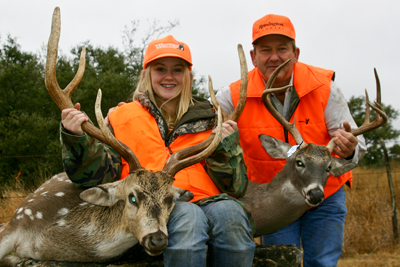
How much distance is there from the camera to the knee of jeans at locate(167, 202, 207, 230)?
8.77 ft

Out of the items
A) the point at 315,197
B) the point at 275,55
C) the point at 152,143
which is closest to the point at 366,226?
the point at 315,197

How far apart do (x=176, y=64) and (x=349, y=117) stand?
2054 millimetres

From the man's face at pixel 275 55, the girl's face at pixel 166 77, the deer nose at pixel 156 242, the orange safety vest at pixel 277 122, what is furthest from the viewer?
the man's face at pixel 275 55

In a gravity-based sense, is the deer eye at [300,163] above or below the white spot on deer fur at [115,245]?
above

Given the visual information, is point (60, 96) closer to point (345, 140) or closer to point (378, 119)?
point (345, 140)

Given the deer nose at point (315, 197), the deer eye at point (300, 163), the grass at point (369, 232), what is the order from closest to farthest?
the deer nose at point (315, 197) < the deer eye at point (300, 163) < the grass at point (369, 232)

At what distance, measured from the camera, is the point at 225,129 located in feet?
11.2

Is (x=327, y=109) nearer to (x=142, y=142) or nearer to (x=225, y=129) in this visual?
(x=225, y=129)

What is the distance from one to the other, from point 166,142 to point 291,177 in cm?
148

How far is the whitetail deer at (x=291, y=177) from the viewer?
12.7ft

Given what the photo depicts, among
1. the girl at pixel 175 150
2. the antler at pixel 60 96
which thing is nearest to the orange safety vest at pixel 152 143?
the girl at pixel 175 150

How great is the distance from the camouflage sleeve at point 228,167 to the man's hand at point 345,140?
3.98 ft

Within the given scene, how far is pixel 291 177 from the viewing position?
13.2 feet

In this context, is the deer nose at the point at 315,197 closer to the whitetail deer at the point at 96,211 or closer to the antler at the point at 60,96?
the whitetail deer at the point at 96,211
